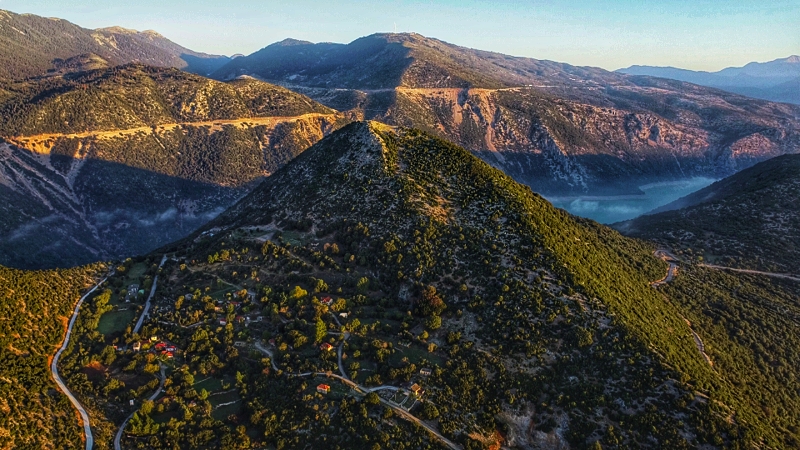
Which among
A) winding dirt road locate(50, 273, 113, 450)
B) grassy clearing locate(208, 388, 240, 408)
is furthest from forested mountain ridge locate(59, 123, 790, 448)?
winding dirt road locate(50, 273, 113, 450)

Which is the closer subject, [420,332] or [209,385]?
[209,385]

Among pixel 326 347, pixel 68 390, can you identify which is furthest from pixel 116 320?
pixel 326 347

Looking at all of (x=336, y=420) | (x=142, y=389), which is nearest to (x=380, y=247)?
(x=336, y=420)

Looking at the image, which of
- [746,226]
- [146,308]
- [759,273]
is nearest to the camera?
[146,308]

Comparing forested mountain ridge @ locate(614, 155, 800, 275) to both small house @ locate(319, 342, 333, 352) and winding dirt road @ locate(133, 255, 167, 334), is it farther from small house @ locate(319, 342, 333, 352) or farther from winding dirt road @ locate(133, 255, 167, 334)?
winding dirt road @ locate(133, 255, 167, 334)

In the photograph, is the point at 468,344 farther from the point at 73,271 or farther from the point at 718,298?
the point at 73,271

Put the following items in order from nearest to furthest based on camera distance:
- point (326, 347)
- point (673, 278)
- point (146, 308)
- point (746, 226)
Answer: point (326, 347) < point (146, 308) < point (673, 278) < point (746, 226)

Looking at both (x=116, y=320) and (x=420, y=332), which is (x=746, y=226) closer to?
(x=420, y=332)
